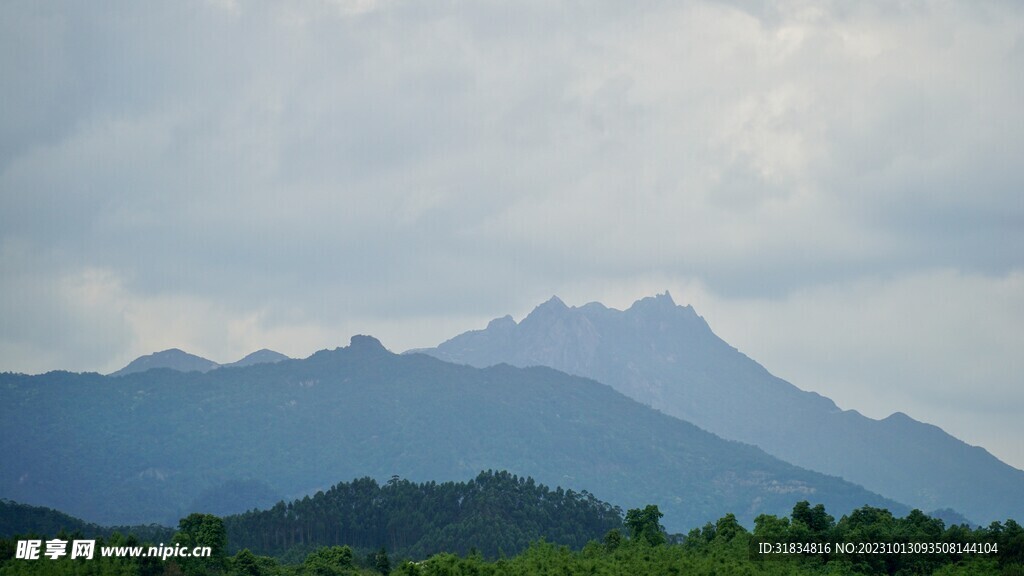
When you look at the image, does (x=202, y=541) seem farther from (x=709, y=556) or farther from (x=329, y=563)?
(x=709, y=556)

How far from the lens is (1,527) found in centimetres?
16788

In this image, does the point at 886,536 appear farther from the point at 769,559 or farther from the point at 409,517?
the point at 409,517

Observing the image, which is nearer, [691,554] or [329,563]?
[691,554]

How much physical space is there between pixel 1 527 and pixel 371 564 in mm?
91416

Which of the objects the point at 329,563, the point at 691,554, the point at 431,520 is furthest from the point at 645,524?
the point at 431,520

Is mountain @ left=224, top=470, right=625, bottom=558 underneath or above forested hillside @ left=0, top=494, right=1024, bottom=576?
above

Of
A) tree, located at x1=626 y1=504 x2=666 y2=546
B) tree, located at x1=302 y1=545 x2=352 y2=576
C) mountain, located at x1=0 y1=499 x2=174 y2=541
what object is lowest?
tree, located at x1=302 y1=545 x2=352 y2=576

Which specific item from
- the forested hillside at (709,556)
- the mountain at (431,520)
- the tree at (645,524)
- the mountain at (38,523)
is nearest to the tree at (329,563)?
the forested hillside at (709,556)

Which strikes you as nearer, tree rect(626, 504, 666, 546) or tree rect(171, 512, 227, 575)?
tree rect(171, 512, 227, 575)

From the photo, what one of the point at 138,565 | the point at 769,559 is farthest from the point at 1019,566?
the point at 138,565

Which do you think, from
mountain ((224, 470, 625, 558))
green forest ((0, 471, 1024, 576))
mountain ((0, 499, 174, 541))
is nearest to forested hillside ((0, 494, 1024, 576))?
green forest ((0, 471, 1024, 576))

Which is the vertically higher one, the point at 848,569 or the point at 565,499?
the point at 565,499

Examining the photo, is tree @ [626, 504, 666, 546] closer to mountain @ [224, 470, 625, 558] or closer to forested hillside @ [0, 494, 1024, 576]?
forested hillside @ [0, 494, 1024, 576]

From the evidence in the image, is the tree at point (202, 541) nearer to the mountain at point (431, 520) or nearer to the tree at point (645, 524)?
the tree at point (645, 524)
